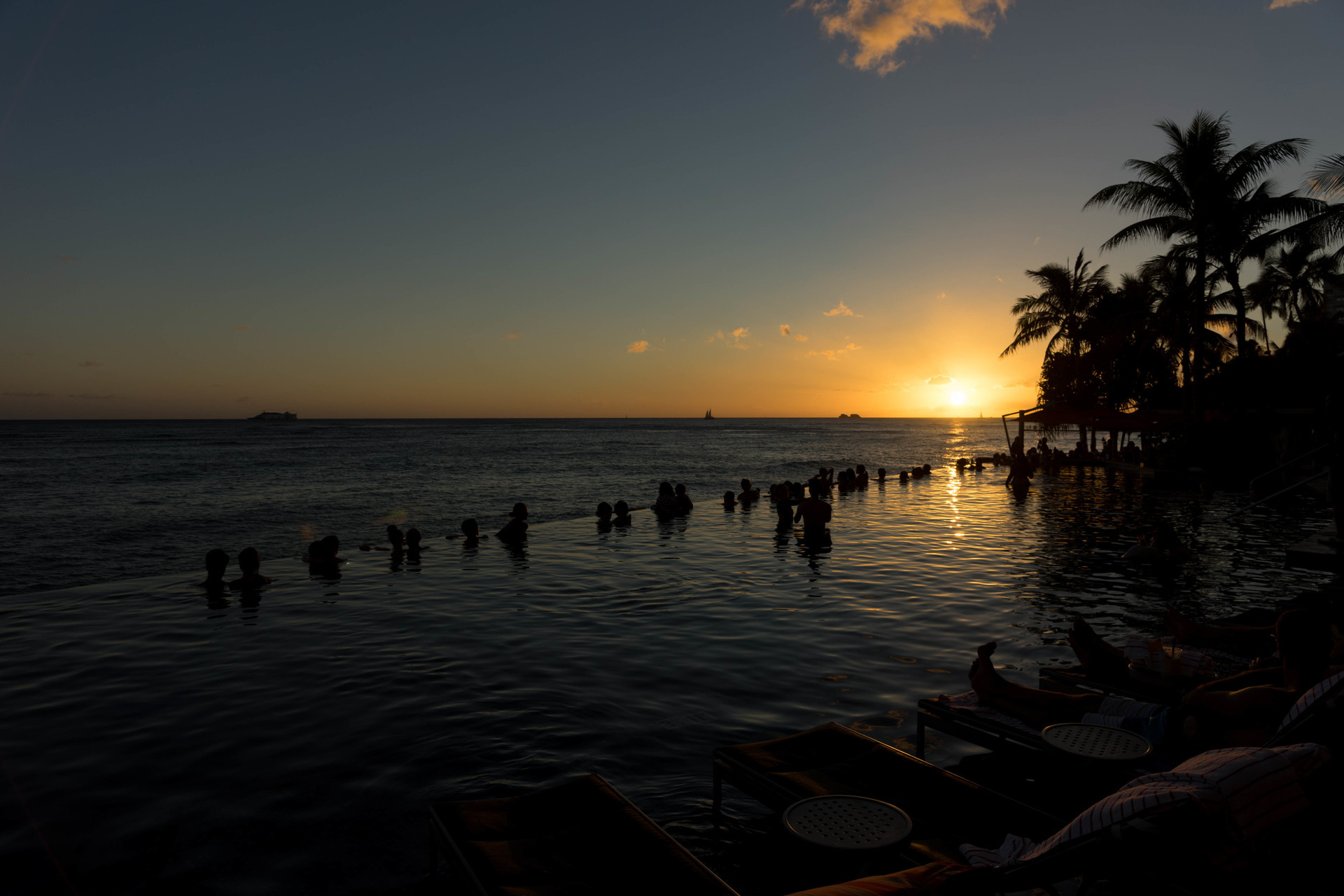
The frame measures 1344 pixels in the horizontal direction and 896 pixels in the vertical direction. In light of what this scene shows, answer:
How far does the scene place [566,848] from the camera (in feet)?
12.9

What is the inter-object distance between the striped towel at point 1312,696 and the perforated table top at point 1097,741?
2.97 ft

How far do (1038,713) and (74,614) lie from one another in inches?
632

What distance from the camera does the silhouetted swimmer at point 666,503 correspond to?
79.2 ft

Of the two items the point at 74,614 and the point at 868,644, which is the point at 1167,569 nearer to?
the point at 868,644

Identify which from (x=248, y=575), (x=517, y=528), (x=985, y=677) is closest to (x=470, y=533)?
(x=517, y=528)

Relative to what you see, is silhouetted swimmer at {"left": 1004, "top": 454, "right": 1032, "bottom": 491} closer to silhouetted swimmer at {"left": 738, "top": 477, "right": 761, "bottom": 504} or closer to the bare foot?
silhouetted swimmer at {"left": 738, "top": 477, "right": 761, "bottom": 504}

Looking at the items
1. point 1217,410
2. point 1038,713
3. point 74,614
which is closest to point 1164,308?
point 1217,410

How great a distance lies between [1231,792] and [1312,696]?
1.26 metres

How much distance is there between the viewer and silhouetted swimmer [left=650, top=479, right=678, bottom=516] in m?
24.1

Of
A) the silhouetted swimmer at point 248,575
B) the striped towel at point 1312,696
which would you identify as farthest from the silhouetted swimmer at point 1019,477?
the striped towel at point 1312,696

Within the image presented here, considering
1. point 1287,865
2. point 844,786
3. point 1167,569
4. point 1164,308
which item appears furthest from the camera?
point 1164,308

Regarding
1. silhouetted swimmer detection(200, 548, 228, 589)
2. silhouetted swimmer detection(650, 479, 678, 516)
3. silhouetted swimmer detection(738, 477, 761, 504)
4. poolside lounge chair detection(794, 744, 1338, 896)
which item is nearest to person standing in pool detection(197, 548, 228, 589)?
silhouetted swimmer detection(200, 548, 228, 589)

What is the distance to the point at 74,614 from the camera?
12.9 metres

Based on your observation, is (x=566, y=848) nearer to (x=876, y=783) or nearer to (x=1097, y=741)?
(x=876, y=783)
